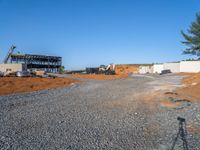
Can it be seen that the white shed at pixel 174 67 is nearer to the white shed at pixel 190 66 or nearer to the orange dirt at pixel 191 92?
the white shed at pixel 190 66

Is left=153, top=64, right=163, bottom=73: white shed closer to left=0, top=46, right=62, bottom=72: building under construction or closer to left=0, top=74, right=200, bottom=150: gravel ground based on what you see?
left=0, top=46, right=62, bottom=72: building under construction

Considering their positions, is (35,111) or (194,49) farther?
(194,49)

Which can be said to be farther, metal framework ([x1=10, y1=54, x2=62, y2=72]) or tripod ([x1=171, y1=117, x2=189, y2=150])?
metal framework ([x1=10, y1=54, x2=62, y2=72])

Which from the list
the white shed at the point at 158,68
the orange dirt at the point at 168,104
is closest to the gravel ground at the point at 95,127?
the orange dirt at the point at 168,104

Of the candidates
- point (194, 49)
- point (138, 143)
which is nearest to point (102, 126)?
point (138, 143)

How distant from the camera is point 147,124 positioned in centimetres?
871

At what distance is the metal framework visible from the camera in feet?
196

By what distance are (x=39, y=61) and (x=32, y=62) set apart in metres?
2.51

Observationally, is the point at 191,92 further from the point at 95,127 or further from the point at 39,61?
the point at 39,61

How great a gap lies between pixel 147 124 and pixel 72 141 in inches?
129

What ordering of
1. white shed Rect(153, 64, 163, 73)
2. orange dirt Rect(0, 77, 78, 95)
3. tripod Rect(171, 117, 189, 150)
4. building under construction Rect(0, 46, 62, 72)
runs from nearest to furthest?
tripod Rect(171, 117, 189, 150)
orange dirt Rect(0, 77, 78, 95)
building under construction Rect(0, 46, 62, 72)
white shed Rect(153, 64, 163, 73)

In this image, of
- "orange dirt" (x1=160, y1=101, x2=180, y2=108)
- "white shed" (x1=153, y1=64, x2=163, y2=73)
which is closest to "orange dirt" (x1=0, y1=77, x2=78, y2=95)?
"orange dirt" (x1=160, y1=101, x2=180, y2=108)

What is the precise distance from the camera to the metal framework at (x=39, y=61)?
196ft

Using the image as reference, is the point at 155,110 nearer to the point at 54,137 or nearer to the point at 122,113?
the point at 122,113
